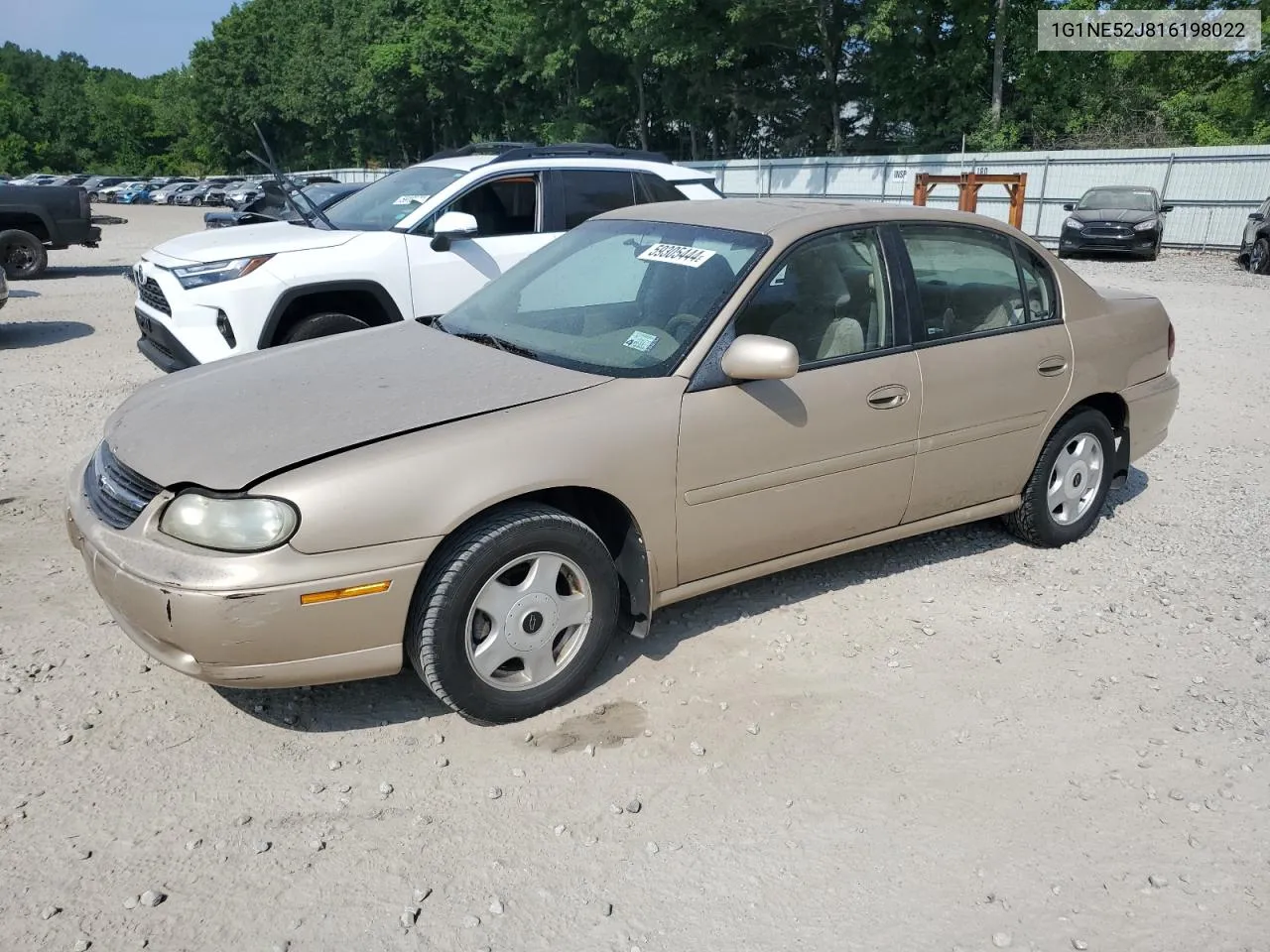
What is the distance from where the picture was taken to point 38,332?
432 inches

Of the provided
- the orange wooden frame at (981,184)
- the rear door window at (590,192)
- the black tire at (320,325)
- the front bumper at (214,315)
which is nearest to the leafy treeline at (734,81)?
the orange wooden frame at (981,184)

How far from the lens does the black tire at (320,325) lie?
6.83m

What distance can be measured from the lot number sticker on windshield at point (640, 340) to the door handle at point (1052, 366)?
1.93m

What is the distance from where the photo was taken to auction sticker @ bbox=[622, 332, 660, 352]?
3.73m

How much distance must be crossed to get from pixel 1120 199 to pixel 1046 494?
59.7 ft

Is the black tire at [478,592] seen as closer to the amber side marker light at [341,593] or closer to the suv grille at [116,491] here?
the amber side marker light at [341,593]

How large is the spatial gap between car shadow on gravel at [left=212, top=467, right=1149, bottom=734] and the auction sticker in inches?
46.4

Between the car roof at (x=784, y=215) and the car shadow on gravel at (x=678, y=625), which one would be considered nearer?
the car shadow on gravel at (x=678, y=625)

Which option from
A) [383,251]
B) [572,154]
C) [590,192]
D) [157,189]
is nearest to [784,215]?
[383,251]

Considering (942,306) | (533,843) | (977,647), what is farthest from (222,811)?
(942,306)

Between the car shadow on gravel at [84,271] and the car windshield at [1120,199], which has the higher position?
the car windshield at [1120,199]

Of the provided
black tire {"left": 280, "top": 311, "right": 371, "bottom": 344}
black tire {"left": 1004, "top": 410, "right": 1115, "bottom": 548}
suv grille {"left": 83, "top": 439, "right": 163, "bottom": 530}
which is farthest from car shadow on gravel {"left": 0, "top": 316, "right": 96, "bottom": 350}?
black tire {"left": 1004, "top": 410, "right": 1115, "bottom": 548}

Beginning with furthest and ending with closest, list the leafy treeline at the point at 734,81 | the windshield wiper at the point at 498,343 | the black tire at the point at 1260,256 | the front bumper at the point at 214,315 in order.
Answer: the leafy treeline at the point at 734,81
the black tire at the point at 1260,256
the front bumper at the point at 214,315
the windshield wiper at the point at 498,343

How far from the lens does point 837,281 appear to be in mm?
4082
